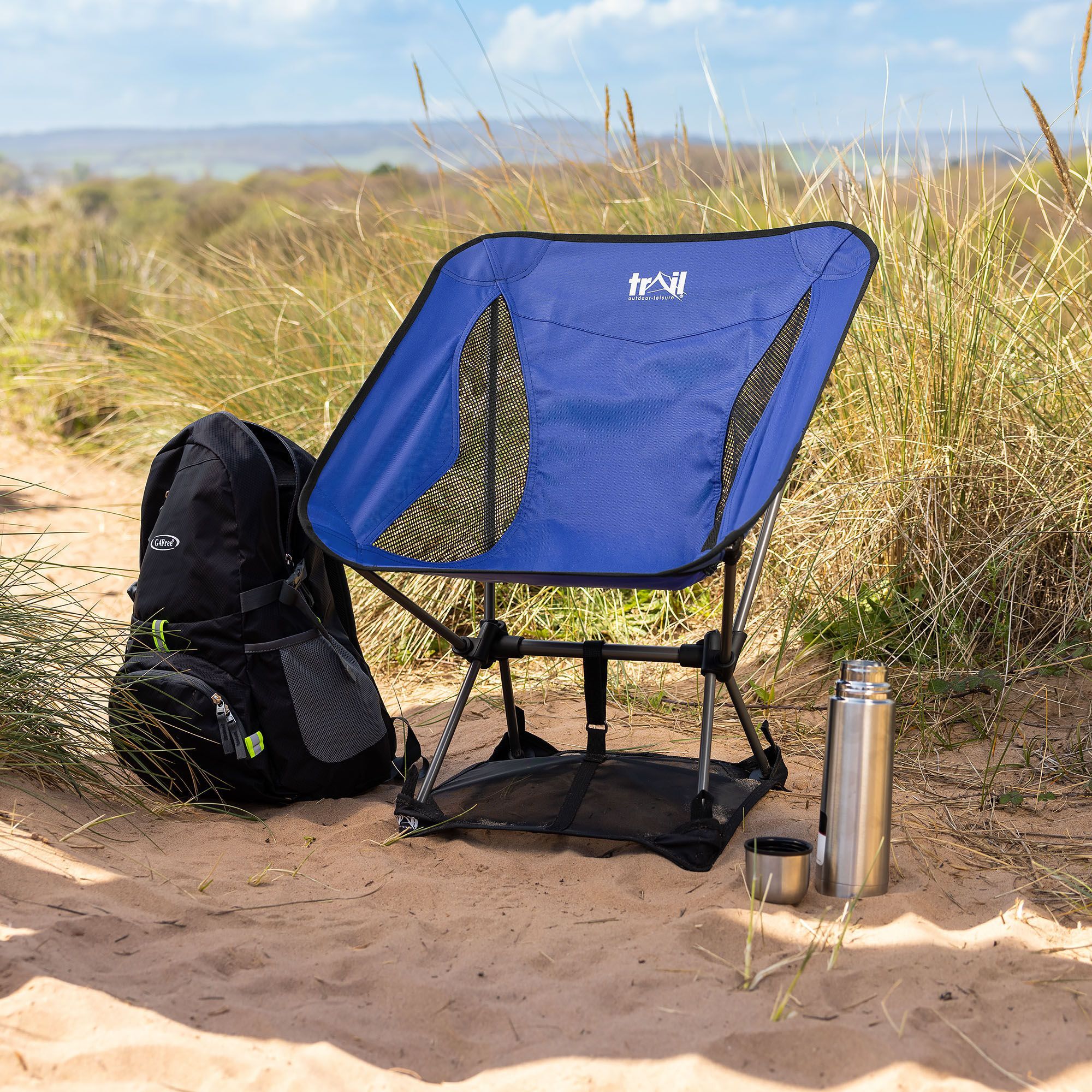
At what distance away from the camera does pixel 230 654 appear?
76.3 inches

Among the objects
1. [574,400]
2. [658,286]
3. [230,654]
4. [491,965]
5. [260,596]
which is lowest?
[491,965]

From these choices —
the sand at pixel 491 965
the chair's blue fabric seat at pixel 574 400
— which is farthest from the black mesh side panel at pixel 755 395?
the sand at pixel 491 965

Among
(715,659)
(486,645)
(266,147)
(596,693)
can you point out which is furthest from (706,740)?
(266,147)

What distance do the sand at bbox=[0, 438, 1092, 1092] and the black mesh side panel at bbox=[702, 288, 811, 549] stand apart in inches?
25.7

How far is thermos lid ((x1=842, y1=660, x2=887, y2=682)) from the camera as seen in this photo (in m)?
1.52

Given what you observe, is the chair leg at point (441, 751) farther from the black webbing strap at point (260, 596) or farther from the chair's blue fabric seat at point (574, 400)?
the black webbing strap at point (260, 596)

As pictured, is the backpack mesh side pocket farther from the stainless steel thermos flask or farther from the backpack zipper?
the stainless steel thermos flask

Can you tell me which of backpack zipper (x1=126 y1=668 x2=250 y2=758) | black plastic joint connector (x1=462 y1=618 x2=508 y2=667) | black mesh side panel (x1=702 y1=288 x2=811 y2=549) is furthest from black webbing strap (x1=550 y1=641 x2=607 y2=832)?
backpack zipper (x1=126 y1=668 x2=250 y2=758)

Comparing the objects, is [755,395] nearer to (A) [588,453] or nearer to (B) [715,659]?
(A) [588,453]

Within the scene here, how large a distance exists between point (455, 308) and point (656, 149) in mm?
1415

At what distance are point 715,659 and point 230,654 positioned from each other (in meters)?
0.91

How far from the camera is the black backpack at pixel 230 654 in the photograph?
1.90 metres

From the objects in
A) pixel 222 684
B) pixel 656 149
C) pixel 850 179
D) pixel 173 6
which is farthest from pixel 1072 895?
pixel 173 6

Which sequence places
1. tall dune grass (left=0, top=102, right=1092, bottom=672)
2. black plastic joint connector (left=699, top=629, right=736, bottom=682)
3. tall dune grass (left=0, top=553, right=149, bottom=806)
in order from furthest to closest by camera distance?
tall dune grass (left=0, top=102, right=1092, bottom=672) < tall dune grass (left=0, top=553, right=149, bottom=806) < black plastic joint connector (left=699, top=629, right=736, bottom=682)
